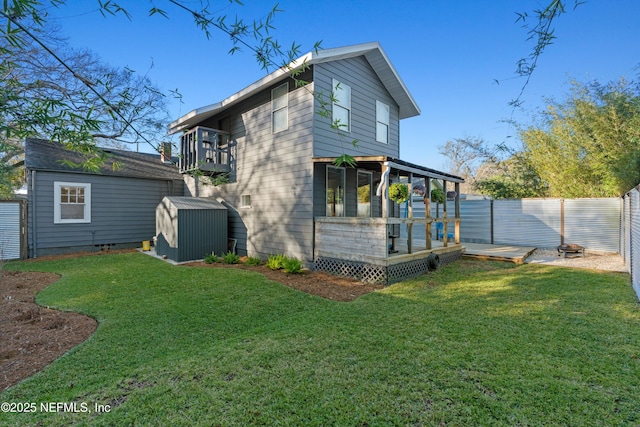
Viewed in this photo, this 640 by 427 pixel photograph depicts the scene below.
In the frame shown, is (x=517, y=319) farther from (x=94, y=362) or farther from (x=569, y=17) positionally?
(x=94, y=362)

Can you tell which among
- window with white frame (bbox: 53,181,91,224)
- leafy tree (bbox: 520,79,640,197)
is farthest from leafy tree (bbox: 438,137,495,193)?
window with white frame (bbox: 53,181,91,224)

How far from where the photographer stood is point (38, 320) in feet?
13.3

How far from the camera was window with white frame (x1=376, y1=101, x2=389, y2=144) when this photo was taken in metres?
9.81

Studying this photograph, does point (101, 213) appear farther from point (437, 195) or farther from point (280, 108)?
point (437, 195)

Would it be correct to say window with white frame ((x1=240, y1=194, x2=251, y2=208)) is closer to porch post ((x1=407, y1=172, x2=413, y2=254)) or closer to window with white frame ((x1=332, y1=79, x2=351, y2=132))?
window with white frame ((x1=332, y1=79, x2=351, y2=132))

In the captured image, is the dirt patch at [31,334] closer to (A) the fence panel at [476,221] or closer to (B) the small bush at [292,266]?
(B) the small bush at [292,266]

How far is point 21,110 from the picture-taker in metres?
2.15

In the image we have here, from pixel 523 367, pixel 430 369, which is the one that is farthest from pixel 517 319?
pixel 430 369

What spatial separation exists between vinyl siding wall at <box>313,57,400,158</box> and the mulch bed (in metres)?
3.38

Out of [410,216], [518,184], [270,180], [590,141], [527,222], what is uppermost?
[590,141]

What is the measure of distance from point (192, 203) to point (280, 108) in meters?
4.18

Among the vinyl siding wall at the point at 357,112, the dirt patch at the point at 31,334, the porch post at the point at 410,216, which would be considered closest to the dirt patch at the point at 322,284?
the porch post at the point at 410,216

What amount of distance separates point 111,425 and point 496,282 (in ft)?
22.1

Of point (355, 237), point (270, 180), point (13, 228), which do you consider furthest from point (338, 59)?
point (13, 228)
